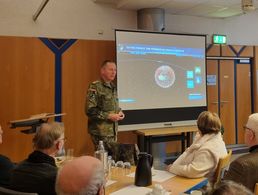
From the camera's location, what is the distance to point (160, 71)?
540cm

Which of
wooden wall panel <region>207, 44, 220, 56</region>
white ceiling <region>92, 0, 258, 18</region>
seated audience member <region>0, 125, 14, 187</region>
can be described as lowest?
seated audience member <region>0, 125, 14, 187</region>

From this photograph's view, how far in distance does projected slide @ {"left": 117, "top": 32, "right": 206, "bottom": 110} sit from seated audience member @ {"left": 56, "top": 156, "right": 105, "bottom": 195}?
3.67m

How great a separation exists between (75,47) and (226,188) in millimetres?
4506

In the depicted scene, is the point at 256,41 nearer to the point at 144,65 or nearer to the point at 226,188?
the point at 144,65

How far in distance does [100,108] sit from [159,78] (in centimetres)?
176

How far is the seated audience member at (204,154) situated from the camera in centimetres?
234

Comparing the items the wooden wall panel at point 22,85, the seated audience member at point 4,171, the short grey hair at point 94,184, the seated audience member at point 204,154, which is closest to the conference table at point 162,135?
the wooden wall panel at point 22,85

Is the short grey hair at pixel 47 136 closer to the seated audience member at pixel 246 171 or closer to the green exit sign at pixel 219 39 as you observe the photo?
the seated audience member at pixel 246 171

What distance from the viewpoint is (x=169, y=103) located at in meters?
5.43

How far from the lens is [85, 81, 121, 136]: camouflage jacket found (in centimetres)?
384

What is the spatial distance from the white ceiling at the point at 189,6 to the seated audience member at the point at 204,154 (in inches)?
127

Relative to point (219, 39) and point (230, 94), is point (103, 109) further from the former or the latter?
point (230, 94)

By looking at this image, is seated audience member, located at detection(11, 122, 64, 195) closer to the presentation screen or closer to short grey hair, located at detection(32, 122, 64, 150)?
short grey hair, located at detection(32, 122, 64, 150)

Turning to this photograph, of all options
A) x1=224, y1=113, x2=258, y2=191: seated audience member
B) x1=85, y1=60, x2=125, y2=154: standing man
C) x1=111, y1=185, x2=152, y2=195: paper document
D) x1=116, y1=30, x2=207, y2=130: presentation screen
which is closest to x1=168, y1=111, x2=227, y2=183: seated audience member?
x1=224, y1=113, x2=258, y2=191: seated audience member
